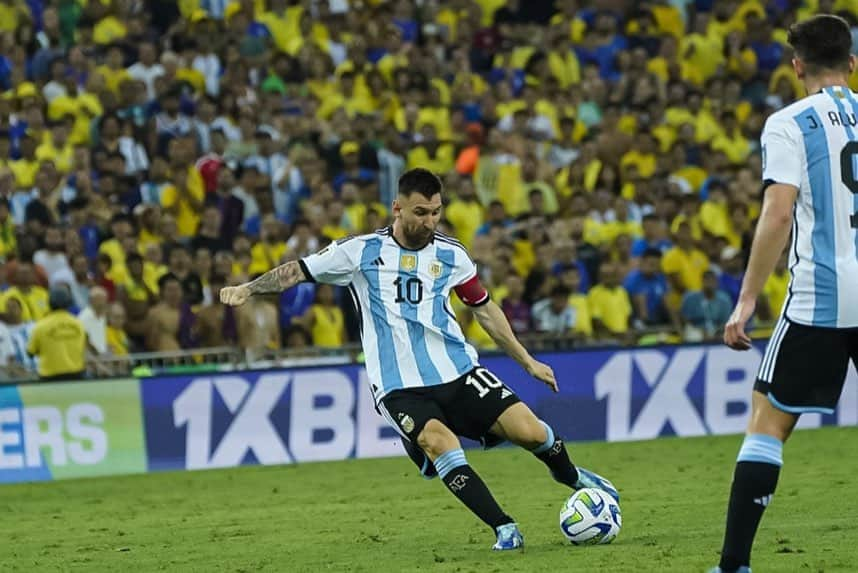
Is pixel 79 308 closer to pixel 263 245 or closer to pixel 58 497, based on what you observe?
pixel 263 245

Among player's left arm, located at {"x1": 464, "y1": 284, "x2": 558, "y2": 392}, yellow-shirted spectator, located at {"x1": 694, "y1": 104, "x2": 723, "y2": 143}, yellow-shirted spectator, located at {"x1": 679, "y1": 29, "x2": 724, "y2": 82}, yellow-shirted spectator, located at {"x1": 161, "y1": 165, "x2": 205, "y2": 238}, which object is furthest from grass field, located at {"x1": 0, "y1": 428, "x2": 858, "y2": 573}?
yellow-shirted spectator, located at {"x1": 679, "y1": 29, "x2": 724, "y2": 82}

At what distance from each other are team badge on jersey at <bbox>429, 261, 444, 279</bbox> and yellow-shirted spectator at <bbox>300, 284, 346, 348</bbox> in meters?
8.64

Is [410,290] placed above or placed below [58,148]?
below

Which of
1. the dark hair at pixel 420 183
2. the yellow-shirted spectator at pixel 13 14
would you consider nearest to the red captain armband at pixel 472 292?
the dark hair at pixel 420 183

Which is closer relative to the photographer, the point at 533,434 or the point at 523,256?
the point at 533,434

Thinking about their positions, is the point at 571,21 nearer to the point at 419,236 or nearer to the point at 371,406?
the point at 371,406

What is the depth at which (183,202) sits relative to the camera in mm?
20062

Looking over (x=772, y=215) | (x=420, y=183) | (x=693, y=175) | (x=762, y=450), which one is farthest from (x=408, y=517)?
(x=693, y=175)

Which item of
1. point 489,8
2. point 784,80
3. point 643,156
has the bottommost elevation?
point 643,156

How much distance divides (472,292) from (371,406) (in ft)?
23.5

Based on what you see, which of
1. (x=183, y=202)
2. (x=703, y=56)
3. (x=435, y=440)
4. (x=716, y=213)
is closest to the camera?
(x=435, y=440)

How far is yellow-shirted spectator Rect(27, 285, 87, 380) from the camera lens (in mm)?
16969

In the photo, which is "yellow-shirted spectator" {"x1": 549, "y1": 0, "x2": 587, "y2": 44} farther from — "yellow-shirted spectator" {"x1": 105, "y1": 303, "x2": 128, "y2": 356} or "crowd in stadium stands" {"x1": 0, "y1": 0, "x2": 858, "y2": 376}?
"yellow-shirted spectator" {"x1": 105, "y1": 303, "x2": 128, "y2": 356}

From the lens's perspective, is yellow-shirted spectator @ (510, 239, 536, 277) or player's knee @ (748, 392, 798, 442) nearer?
player's knee @ (748, 392, 798, 442)
